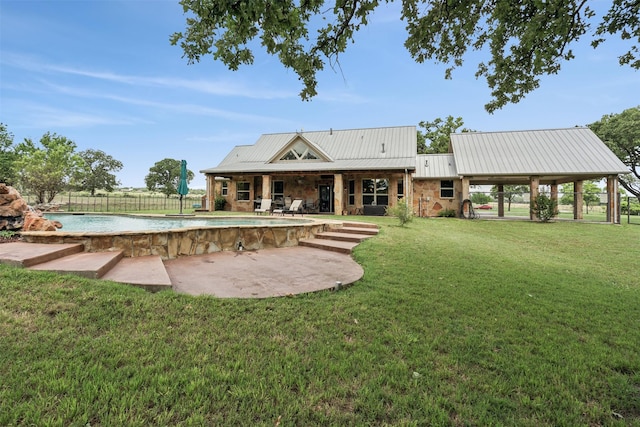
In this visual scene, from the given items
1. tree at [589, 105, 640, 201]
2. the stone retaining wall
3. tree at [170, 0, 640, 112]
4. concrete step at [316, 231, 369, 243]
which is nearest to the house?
concrete step at [316, 231, 369, 243]

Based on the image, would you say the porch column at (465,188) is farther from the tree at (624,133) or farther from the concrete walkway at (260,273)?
the tree at (624,133)

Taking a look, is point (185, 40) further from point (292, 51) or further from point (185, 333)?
point (185, 333)

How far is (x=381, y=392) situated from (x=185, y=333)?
1.77 m

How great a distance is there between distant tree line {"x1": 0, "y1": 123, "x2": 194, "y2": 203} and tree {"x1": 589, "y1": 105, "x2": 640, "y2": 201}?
42.2 m

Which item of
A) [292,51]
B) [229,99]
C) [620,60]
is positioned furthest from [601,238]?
[229,99]

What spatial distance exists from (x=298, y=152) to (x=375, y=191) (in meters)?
6.05

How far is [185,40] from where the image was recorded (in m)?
4.55

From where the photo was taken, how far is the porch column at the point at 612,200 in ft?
47.6

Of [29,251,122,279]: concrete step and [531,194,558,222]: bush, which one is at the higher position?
[531,194,558,222]: bush

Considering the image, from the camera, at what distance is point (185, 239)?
19.2 feet

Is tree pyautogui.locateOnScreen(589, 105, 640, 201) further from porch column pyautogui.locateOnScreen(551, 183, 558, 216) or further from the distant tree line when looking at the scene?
the distant tree line

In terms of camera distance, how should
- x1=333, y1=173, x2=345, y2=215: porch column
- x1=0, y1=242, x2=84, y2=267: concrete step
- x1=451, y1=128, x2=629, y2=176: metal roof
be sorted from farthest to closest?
x1=333, y1=173, x2=345, y2=215: porch column
x1=451, y1=128, x2=629, y2=176: metal roof
x1=0, y1=242, x2=84, y2=267: concrete step

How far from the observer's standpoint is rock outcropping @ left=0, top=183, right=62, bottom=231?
5.81 metres

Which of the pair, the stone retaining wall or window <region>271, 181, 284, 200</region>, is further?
window <region>271, 181, 284, 200</region>
